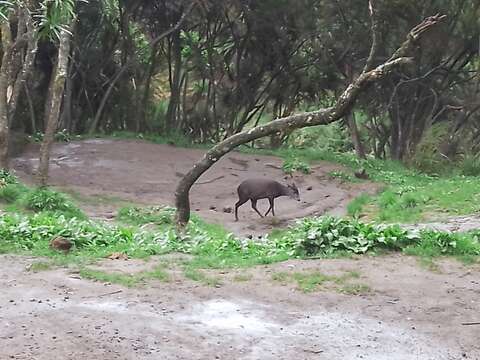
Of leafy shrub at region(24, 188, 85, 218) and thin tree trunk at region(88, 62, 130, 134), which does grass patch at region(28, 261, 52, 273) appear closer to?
leafy shrub at region(24, 188, 85, 218)

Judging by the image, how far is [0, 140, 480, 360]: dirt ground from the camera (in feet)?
17.3

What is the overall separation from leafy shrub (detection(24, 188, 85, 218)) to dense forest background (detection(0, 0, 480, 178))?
9.69m

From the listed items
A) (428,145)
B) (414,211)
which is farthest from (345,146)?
(414,211)

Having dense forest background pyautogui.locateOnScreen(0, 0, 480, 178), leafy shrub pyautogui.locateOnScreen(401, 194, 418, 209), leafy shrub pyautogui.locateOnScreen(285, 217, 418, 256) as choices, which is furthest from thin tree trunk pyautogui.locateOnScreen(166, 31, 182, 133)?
leafy shrub pyautogui.locateOnScreen(285, 217, 418, 256)

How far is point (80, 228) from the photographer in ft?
28.9

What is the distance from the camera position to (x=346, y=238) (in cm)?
827

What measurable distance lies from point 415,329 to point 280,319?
3.65 ft

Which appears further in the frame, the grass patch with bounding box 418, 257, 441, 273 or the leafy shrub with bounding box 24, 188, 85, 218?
the leafy shrub with bounding box 24, 188, 85, 218

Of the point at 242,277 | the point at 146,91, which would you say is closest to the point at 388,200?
the point at 242,277

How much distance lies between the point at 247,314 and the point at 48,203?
671 centimetres

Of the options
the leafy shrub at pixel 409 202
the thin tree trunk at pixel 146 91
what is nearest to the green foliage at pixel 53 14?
the leafy shrub at pixel 409 202

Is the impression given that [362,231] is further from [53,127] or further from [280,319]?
[53,127]

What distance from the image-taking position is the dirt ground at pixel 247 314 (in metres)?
5.26

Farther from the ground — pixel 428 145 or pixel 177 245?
pixel 428 145
